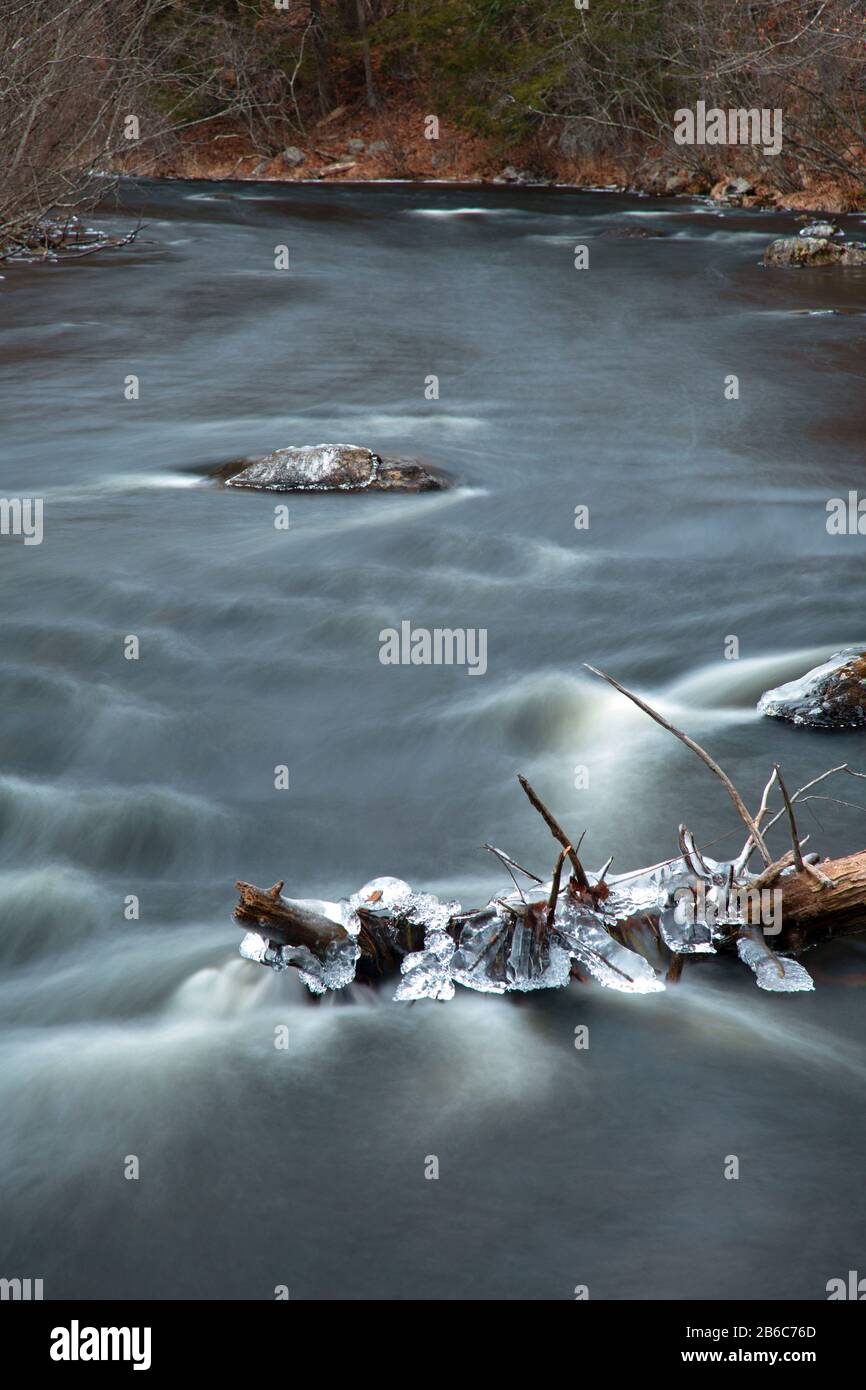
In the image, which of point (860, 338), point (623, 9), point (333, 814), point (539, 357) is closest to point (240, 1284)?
point (333, 814)

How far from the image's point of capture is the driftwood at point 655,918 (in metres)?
3.57

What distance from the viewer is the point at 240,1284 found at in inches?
112

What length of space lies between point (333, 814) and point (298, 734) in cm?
70

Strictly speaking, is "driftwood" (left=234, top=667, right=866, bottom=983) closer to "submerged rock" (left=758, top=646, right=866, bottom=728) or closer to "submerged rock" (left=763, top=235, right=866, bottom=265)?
"submerged rock" (left=758, top=646, right=866, bottom=728)

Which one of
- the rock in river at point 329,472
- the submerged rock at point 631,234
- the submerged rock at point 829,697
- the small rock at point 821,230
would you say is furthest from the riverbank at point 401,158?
the submerged rock at point 829,697

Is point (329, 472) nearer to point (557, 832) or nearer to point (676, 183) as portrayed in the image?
point (557, 832)

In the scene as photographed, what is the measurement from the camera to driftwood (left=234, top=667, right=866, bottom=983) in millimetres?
3570

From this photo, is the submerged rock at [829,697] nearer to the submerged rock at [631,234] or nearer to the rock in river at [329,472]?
the rock in river at [329,472]

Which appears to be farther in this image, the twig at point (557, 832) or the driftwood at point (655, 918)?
the driftwood at point (655, 918)

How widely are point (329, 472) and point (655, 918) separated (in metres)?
5.19

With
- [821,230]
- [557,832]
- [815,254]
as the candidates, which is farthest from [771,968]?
[821,230]

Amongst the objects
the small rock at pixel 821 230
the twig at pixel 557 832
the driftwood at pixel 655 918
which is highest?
the small rock at pixel 821 230
